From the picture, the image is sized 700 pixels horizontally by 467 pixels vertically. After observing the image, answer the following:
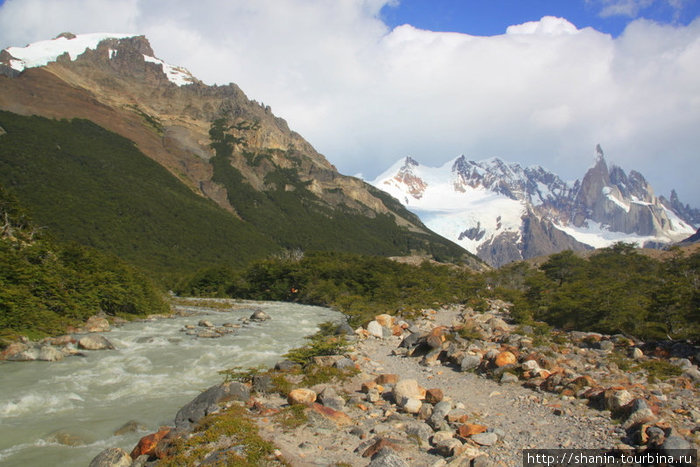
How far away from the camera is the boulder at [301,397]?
13988 millimetres

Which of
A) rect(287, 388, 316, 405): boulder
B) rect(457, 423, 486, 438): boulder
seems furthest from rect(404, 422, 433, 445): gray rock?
rect(287, 388, 316, 405): boulder

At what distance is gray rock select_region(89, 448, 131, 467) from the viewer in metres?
10.4

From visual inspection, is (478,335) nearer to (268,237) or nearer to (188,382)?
(188,382)

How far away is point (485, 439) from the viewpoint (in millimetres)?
10812

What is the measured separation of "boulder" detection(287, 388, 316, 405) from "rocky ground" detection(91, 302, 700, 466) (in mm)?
44

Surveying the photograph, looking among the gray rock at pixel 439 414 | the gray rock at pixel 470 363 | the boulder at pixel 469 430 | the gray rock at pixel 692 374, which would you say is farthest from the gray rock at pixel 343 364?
the gray rock at pixel 692 374

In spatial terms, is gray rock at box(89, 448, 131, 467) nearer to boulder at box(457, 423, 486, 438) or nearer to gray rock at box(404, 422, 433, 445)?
gray rock at box(404, 422, 433, 445)

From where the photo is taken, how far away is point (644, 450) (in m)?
9.52

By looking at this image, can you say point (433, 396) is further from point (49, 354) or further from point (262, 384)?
point (49, 354)

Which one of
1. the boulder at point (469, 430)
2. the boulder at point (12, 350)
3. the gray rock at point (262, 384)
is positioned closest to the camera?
the boulder at point (469, 430)

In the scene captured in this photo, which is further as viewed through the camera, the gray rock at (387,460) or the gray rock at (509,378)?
the gray rock at (509,378)

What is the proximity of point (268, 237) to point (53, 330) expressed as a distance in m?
168

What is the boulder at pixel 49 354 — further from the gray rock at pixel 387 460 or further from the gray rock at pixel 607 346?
the gray rock at pixel 607 346

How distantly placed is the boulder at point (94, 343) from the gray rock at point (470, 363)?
20.0m
